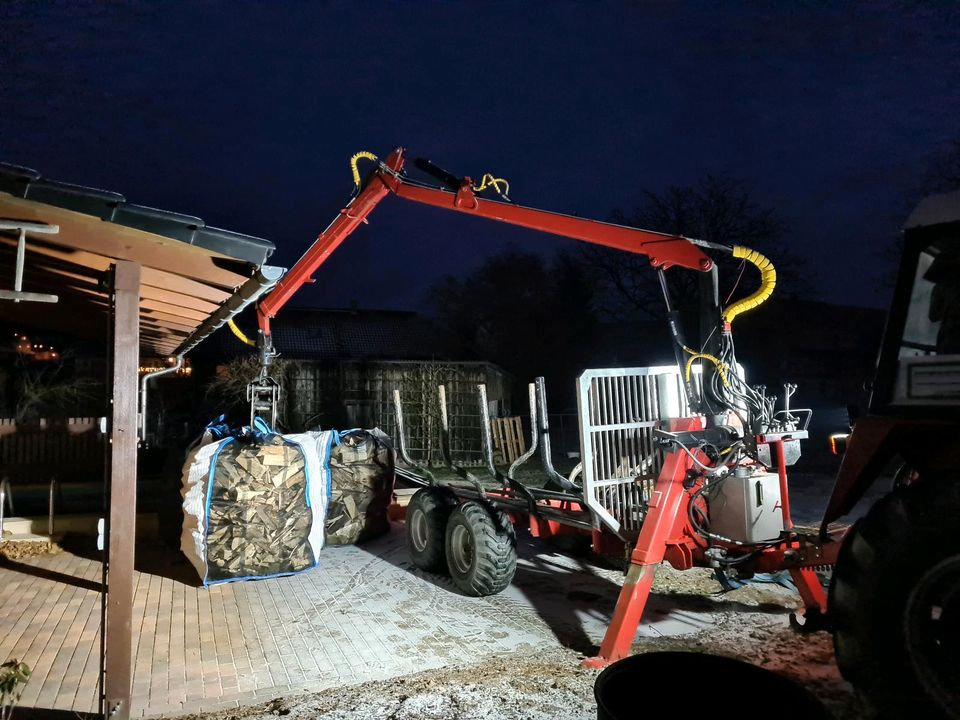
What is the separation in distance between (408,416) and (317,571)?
831 centimetres

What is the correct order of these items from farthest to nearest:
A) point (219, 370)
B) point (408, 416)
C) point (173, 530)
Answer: point (219, 370) → point (408, 416) → point (173, 530)

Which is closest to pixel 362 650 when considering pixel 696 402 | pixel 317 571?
pixel 317 571

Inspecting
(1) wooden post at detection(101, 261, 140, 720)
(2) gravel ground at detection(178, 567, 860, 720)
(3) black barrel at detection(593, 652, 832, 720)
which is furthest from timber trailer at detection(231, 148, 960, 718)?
(1) wooden post at detection(101, 261, 140, 720)

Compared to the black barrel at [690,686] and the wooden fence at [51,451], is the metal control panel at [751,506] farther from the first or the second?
the wooden fence at [51,451]

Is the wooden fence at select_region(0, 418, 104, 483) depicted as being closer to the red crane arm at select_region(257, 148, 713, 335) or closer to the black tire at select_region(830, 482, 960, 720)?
the red crane arm at select_region(257, 148, 713, 335)

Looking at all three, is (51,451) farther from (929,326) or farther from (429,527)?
(929,326)

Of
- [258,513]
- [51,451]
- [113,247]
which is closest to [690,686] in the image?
[113,247]

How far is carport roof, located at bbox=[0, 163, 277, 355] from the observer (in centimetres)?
351

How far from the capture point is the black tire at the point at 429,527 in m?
6.76

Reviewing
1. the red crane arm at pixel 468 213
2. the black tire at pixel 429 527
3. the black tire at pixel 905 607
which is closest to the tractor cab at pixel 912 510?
the black tire at pixel 905 607

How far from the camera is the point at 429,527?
6812 mm

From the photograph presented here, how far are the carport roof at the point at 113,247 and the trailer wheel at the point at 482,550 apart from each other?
2844 millimetres

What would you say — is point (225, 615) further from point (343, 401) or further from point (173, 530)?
point (343, 401)

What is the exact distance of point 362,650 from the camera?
478cm
